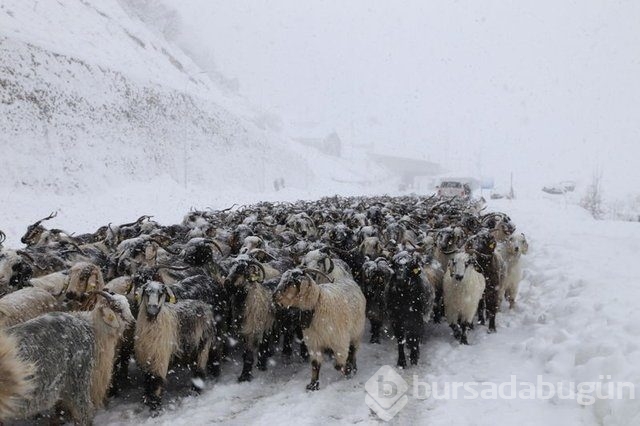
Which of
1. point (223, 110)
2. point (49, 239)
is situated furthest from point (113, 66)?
point (49, 239)

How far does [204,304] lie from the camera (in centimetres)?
600

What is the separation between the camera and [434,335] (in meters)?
7.87

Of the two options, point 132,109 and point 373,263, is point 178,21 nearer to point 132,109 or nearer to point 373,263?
point 132,109

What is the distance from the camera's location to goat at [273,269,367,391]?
596cm

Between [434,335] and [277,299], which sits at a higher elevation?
[277,299]

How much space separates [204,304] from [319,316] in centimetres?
148

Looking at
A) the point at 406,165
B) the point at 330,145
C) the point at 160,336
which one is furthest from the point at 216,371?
the point at 406,165

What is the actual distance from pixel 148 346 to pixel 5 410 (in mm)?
2467

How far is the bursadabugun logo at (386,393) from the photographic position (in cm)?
525

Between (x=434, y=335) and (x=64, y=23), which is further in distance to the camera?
(x=64, y=23)

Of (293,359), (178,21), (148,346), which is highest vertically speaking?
(178,21)

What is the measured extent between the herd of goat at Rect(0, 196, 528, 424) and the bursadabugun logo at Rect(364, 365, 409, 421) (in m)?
0.38

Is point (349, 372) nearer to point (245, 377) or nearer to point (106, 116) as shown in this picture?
point (245, 377)

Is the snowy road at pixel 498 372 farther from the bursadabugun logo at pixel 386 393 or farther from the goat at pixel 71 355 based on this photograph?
the goat at pixel 71 355
